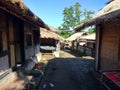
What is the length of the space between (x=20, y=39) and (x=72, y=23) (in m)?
43.2

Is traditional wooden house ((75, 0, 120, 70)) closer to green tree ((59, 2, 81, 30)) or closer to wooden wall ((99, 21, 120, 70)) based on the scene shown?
wooden wall ((99, 21, 120, 70))

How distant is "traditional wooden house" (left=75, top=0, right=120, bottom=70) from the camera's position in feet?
24.9

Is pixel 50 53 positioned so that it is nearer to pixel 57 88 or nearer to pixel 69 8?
pixel 57 88

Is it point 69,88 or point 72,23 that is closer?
point 69,88

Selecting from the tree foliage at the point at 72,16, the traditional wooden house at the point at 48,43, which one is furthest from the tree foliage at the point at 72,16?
the traditional wooden house at the point at 48,43

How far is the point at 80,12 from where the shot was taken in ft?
176

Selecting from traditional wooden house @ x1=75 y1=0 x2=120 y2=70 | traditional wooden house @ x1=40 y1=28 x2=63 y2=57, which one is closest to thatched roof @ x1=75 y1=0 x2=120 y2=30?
traditional wooden house @ x1=75 y1=0 x2=120 y2=70

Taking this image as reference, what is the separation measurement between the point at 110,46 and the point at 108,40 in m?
0.40

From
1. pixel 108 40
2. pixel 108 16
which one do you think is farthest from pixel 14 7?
pixel 108 40

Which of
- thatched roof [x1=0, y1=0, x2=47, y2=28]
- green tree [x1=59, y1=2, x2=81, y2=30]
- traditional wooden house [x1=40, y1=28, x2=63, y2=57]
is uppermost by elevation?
green tree [x1=59, y1=2, x2=81, y2=30]

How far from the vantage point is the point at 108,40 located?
343 inches

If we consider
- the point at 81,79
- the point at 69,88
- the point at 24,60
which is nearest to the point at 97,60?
the point at 81,79

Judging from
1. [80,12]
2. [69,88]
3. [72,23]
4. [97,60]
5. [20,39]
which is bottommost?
[69,88]

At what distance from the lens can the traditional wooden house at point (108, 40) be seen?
760 centimetres
